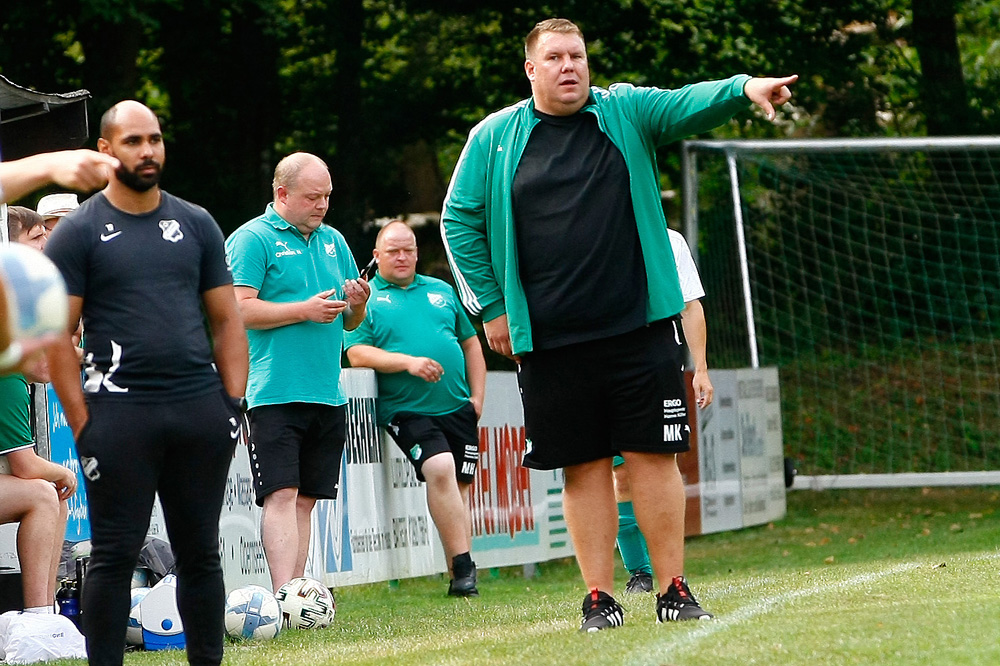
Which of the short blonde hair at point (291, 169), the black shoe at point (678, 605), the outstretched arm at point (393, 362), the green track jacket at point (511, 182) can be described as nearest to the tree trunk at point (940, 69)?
the outstretched arm at point (393, 362)

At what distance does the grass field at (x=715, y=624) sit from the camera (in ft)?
15.2

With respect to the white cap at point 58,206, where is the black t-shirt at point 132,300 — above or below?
below

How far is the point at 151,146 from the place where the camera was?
511cm

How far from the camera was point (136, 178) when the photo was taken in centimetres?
506

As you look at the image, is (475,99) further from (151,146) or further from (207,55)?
(151,146)

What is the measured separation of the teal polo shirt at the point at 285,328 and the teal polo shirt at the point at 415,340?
1628 millimetres

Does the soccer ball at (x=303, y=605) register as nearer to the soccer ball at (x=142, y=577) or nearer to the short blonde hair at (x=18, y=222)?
the soccer ball at (x=142, y=577)

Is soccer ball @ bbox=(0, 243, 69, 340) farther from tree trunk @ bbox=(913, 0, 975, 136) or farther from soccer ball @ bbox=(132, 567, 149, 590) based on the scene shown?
tree trunk @ bbox=(913, 0, 975, 136)

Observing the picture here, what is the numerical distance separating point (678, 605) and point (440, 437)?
12.7 feet

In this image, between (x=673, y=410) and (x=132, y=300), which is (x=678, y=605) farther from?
(x=132, y=300)

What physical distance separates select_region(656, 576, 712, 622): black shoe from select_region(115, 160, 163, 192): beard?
249 cm

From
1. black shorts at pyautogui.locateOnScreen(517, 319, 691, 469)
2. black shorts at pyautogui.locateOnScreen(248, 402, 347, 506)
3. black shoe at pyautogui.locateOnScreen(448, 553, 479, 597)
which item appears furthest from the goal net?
black shorts at pyautogui.locateOnScreen(517, 319, 691, 469)

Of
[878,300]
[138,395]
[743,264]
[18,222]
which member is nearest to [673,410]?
[138,395]

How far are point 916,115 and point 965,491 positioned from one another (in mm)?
6362
